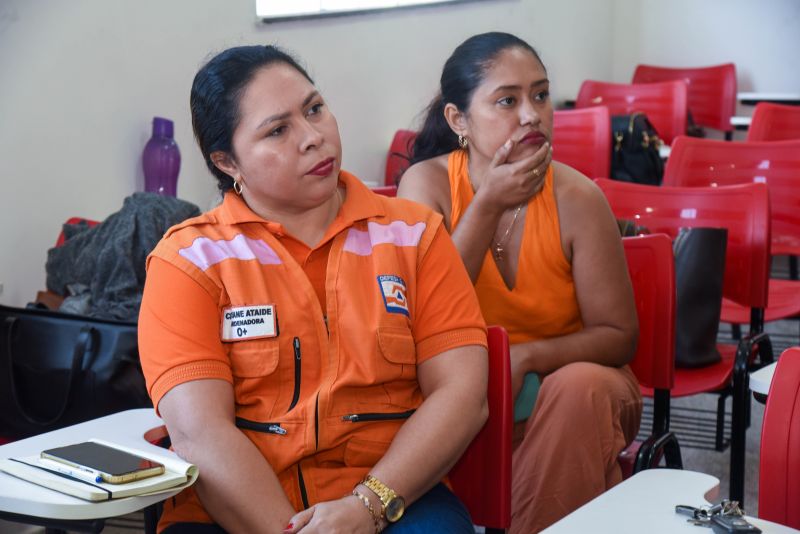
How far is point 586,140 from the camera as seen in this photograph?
4.14m

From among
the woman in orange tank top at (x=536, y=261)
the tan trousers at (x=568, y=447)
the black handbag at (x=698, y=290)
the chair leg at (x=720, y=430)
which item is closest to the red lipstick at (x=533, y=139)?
the woman in orange tank top at (x=536, y=261)

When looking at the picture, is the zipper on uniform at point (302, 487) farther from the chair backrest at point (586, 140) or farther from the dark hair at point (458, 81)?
the chair backrest at point (586, 140)

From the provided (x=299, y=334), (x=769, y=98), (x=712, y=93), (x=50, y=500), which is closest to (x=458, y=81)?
(x=299, y=334)

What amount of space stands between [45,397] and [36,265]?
66cm

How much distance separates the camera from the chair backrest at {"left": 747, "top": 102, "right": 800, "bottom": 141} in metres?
4.47

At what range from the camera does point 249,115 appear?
1639mm

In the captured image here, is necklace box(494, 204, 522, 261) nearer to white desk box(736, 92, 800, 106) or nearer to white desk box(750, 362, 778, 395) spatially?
white desk box(750, 362, 778, 395)

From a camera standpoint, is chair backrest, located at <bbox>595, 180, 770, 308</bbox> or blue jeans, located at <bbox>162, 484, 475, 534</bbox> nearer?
blue jeans, located at <bbox>162, 484, 475, 534</bbox>

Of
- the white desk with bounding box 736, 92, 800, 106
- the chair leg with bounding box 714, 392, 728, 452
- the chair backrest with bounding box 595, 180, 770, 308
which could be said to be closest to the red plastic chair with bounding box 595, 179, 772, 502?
the chair backrest with bounding box 595, 180, 770, 308

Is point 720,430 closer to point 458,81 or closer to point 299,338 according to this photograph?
point 458,81

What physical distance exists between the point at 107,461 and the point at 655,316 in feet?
4.20

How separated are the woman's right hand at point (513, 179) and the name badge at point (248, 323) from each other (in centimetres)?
72

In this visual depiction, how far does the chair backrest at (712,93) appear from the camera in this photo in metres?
6.52

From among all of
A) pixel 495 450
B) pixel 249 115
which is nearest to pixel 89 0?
pixel 249 115
